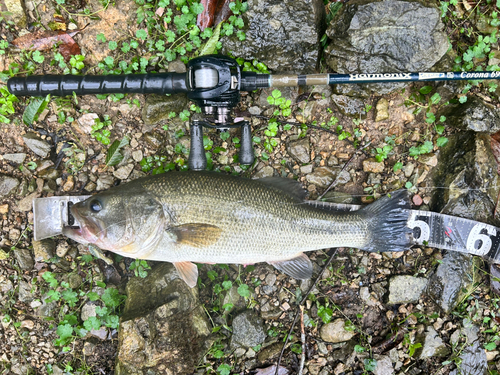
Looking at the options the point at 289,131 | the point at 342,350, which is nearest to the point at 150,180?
the point at 289,131

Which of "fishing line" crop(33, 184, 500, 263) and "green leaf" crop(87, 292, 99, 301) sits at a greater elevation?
"fishing line" crop(33, 184, 500, 263)

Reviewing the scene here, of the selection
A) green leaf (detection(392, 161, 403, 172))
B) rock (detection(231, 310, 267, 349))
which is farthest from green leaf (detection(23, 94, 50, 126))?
green leaf (detection(392, 161, 403, 172))

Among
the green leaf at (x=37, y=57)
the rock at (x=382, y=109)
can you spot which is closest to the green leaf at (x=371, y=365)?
the rock at (x=382, y=109)

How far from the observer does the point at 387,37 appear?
11.4 ft

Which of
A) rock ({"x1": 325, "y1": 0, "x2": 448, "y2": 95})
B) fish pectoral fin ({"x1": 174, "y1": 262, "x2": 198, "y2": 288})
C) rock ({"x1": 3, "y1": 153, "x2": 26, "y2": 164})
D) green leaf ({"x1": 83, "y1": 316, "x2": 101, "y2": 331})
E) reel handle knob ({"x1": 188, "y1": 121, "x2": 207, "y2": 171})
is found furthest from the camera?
rock ({"x1": 3, "y1": 153, "x2": 26, "y2": 164})

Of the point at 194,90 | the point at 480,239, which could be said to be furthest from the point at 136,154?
the point at 480,239

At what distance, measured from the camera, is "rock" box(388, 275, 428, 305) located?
3.74 m

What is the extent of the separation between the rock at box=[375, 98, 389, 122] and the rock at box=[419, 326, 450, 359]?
2.51 metres

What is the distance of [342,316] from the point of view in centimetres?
379

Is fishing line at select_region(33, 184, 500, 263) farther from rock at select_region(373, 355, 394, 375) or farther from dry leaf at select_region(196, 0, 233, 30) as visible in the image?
dry leaf at select_region(196, 0, 233, 30)

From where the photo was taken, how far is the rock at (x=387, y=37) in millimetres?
3443

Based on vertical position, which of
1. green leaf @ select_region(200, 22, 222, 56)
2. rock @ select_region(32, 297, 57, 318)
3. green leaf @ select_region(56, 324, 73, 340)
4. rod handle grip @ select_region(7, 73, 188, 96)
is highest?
green leaf @ select_region(200, 22, 222, 56)

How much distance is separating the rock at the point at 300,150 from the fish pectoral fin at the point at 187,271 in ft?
5.52

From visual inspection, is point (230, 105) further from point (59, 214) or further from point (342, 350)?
point (342, 350)
